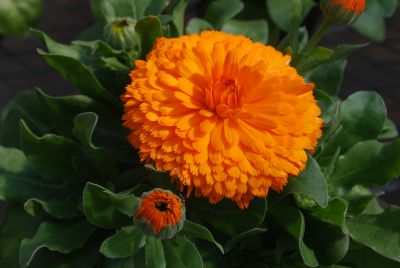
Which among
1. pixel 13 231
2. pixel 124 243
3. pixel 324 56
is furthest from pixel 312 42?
pixel 13 231

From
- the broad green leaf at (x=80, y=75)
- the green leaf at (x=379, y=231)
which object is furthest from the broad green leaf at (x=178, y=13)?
the green leaf at (x=379, y=231)

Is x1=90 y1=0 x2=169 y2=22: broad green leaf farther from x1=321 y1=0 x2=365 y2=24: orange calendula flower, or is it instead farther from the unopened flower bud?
x1=321 y1=0 x2=365 y2=24: orange calendula flower

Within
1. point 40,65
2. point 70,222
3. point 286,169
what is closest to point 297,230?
point 286,169

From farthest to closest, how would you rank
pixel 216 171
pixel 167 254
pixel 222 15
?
pixel 222 15 → pixel 167 254 → pixel 216 171

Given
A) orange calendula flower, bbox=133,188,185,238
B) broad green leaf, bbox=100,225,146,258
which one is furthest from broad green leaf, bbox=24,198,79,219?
orange calendula flower, bbox=133,188,185,238

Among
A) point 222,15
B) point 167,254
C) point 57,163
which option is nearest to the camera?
point 167,254

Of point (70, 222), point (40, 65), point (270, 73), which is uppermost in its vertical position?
point (270, 73)

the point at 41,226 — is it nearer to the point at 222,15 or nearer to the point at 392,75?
the point at 222,15
